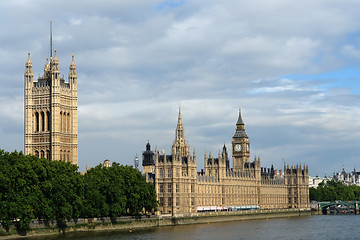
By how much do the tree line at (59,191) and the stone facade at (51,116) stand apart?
32.1 m

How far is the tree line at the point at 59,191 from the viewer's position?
10225 centimetres

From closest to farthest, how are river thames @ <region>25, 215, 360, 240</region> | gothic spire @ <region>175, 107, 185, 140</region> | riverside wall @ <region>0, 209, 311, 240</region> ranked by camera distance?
riverside wall @ <region>0, 209, 311, 240</region> → river thames @ <region>25, 215, 360, 240</region> → gothic spire @ <region>175, 107, 185, 140</region>

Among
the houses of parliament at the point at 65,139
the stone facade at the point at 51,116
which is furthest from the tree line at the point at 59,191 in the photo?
the stone facade at the point at 51,116

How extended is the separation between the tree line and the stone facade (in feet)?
105

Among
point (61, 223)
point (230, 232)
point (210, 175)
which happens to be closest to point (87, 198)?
point (61, 223)

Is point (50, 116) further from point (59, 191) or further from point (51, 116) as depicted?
point (59, 191)

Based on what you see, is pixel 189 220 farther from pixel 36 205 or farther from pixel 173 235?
pixel 36 205

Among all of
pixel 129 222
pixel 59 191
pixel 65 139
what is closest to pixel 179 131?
pixel 65 139

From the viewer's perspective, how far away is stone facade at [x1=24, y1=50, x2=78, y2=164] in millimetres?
164125

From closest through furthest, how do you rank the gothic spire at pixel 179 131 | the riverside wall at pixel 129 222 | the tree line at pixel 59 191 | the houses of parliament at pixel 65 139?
the tree line at pixel 59 191 < the riverside wall at pixel 129 222 < the houses of parliament at pixel 65 139 < the gothic spire at pixel 179 131

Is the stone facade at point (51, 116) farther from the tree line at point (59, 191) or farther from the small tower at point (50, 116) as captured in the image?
the tree line at point (59, 191)

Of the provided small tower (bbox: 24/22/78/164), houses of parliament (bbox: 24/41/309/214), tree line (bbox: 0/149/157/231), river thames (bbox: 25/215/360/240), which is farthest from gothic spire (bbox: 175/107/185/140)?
tree line (bbox: 0/149/157/231)

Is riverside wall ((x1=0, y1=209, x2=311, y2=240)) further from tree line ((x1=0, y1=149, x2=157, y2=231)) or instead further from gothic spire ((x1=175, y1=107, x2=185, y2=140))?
gothic spire ((x1=175, y1=107, x2=185, y2=140))

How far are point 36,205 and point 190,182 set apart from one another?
218ft
